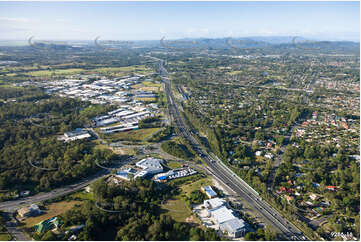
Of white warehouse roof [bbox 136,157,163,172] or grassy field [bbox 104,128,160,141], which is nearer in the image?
white warehouse roof [bbox 136,157,163,172]

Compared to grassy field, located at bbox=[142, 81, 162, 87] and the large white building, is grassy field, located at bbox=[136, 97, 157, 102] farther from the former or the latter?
the large white building

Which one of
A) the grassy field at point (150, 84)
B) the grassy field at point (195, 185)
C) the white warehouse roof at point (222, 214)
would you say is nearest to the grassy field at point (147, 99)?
the grassy field at point (150, 84)

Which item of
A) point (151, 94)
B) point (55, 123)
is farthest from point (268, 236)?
point (151, 94)

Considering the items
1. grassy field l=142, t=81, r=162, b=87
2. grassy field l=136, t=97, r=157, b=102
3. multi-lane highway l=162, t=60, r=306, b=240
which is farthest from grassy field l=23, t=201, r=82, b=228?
grassy field l=142, t=81, r=162, b=87

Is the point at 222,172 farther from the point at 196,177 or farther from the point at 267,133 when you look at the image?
the point at 267,133

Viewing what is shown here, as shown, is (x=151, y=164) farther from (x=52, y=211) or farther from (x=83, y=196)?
(x=52, y=211)

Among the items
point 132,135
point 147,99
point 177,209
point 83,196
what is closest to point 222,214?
point 177,209
